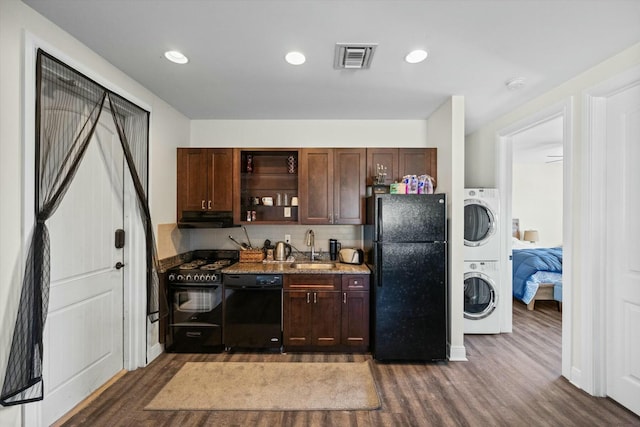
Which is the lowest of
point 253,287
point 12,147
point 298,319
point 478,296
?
point 298,319

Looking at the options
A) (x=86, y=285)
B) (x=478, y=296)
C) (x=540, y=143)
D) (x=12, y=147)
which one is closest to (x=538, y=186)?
(x=540, y=143)

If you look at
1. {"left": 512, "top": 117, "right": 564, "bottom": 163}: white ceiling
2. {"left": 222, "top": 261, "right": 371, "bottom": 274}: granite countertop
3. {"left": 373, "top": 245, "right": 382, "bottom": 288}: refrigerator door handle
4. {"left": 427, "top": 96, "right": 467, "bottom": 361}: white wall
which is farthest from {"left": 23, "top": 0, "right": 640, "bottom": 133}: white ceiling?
{"left": 222, "top": 261, "right": 371, "bottom": 274}: granite countertop

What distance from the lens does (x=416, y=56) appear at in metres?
2.19

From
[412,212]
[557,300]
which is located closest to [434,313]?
[412,212]

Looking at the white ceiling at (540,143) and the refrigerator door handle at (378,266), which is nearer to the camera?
the refrigerator door handle at (378,266)

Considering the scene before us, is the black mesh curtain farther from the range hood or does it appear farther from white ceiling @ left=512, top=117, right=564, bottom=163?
white ceiling @ left=512, top=117, right=564, bottom=163

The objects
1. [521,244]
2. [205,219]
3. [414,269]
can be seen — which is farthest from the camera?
[521,244]

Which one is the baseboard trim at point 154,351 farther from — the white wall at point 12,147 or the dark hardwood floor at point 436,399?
the white wall at point 12,147

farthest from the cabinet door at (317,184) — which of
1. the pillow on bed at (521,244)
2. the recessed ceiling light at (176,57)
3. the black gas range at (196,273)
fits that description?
the pillow on bed at (521,244)

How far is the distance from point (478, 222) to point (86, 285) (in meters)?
3.97

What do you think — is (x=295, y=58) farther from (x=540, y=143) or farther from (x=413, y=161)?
(x=540, y=143)

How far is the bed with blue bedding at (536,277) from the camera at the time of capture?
14.0 feet

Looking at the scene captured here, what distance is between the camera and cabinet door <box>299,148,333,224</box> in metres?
3.41

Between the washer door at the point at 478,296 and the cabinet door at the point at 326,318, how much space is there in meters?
1.66
